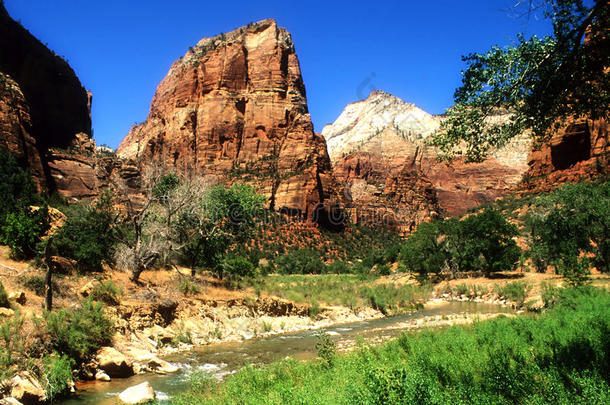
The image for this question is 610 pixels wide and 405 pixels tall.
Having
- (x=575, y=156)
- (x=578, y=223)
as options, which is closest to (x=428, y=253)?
(x=578, y=223)

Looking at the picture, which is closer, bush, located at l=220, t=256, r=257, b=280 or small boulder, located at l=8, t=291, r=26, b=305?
small boulder, located at l=8, t=291, r=26, b=305

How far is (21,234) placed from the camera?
14820 millimetres

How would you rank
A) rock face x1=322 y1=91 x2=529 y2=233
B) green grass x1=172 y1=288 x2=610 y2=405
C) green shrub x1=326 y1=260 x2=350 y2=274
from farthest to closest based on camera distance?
rock face x1=322 y1=91 x2=529 y2=233 < green shrub x1=326 y1=260 x2=350 y2=274 < green grass x1=172 y1=288 x2=610 y2=405

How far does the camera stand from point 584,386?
15.0ft

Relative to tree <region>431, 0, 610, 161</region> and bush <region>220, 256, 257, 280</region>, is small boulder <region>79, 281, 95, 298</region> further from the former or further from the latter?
tree <region>431, 0, 610, 161</region>

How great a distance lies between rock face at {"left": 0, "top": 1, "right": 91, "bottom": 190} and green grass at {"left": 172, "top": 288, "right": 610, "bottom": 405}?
37241mm

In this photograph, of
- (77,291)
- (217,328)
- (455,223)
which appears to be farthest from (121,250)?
(455,223)

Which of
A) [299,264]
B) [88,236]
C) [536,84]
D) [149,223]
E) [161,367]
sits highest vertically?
[536,84]

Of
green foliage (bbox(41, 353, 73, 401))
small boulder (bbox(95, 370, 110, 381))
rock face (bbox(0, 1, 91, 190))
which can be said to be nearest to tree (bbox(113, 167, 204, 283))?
small boulder (bbox(95, 370, 110, 381))

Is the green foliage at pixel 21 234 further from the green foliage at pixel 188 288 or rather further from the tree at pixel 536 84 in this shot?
the tree at pixel 536 84

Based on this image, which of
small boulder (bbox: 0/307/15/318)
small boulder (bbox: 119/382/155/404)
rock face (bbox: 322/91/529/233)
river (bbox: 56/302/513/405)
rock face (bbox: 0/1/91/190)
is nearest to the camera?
small boulder (bbox: 119/382/155/404)

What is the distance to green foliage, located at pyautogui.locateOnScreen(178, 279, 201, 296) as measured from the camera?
18266mm

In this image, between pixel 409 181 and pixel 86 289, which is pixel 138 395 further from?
pixel 409 181

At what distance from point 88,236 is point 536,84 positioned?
17.5 metres
